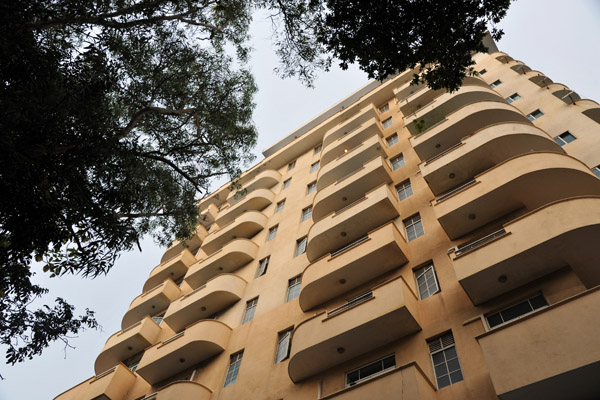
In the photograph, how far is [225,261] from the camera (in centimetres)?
2359

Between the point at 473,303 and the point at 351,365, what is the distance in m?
4.24

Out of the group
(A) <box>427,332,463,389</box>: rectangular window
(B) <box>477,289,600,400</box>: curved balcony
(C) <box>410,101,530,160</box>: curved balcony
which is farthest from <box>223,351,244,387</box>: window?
(C) <box>410,101,530,160</box>: curved balcony

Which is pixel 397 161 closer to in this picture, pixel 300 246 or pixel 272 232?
pixel 300 246

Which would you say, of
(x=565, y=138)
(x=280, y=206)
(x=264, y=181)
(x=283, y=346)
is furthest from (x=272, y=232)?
(x=565, y=138)

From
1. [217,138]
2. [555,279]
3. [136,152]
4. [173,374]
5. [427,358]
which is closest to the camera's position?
[555,279]

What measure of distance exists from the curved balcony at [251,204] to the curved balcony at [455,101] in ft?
37.9

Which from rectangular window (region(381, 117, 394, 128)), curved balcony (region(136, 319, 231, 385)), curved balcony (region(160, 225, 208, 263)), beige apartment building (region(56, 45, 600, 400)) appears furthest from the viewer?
curved balcony (region(160, 225, 208, 263))

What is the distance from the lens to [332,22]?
1123cm

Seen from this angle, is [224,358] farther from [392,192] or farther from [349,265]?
[392,192]

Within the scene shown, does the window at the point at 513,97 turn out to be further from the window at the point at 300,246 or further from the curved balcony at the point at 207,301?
the curved balcony at the point at 207,301

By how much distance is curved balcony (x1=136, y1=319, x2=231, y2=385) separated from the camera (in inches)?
690

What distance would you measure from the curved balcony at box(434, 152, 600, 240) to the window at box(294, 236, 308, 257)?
8.08 meters

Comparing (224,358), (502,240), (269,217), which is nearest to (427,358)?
(502,240)

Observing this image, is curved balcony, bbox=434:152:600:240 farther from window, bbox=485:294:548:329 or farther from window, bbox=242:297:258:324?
window, bbox=242:297:258:324
